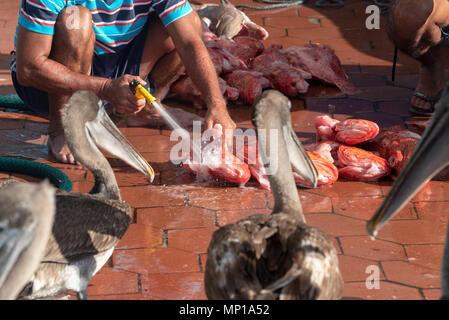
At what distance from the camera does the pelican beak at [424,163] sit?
8.21ft

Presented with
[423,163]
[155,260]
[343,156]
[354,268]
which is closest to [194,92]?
[343,156]

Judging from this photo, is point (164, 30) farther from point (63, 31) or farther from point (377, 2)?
point (377, 2)

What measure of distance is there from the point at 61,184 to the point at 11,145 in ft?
3.07

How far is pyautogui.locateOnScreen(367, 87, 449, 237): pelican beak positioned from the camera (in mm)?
2502

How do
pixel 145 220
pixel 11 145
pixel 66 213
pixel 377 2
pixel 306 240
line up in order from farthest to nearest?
pixel 377 2 < pixel 11 145 < pixel 145 220 < pixel 66 213 < pixel 306 240

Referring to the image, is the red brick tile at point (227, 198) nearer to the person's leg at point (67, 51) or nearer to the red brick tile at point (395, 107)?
the person's leg at point (67, 51)

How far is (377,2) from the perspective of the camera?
7242 millimetres

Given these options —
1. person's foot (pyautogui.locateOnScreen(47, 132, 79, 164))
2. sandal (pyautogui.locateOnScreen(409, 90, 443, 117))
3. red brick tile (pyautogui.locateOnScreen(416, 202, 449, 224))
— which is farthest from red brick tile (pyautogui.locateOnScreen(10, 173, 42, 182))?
sandal (pyautogui.locateOnScreen(409, 90, 443, 117))

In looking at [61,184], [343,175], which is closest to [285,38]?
[343,175]

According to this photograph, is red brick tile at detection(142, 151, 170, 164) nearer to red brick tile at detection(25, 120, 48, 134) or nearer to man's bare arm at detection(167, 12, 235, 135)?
man's bare arm at detection(167, 12, 235, 135)

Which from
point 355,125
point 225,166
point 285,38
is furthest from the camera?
point 285,38

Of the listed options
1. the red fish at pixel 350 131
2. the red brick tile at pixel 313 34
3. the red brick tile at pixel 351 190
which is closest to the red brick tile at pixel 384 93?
the red fish at pixel 350 131

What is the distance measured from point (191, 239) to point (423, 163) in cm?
156

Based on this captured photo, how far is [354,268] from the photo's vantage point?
3.46 metres
